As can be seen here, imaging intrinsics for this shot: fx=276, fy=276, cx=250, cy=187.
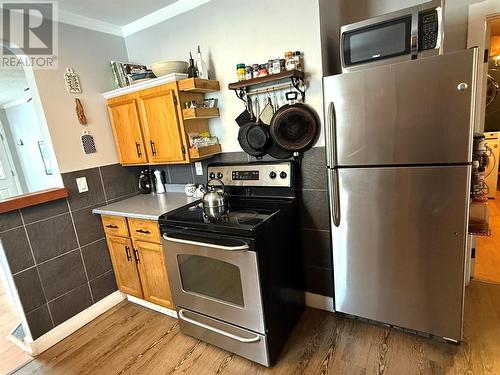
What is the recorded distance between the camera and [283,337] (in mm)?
1810

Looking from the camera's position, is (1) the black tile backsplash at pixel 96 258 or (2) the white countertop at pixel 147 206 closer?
(2) the white countertop at pixel 147 206

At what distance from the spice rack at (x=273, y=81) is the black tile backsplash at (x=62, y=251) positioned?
1.43m

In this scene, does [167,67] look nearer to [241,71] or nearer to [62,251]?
[241,71]

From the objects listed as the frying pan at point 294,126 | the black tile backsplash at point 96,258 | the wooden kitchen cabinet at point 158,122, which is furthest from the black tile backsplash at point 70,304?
the frying pan at point 294,126

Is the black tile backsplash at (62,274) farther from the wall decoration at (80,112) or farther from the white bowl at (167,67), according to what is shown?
the white bowl at (167,67)

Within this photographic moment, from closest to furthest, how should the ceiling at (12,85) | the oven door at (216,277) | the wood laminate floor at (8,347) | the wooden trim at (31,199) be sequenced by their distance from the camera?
the oven door at (216,277) → the wooden trim at (31,199) → the wood laminate floor at (8,347) → the ceiling at (12,85)

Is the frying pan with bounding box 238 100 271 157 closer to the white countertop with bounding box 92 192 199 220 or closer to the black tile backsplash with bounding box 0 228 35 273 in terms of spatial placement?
the white countertop with bounding box 92 192 199 220

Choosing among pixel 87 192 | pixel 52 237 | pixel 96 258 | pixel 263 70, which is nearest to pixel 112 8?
pixel 263 70

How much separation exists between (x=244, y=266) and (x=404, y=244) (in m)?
0.94

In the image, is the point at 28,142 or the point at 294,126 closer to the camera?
the point at 294,126

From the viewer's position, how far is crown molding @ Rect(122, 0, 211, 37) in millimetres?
2156

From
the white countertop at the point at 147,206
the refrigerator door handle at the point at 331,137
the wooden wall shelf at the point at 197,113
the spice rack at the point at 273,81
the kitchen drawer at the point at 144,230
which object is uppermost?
the spice rack at the point at 273,81

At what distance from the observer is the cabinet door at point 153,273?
2.12m

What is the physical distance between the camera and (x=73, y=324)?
2.25 meters
